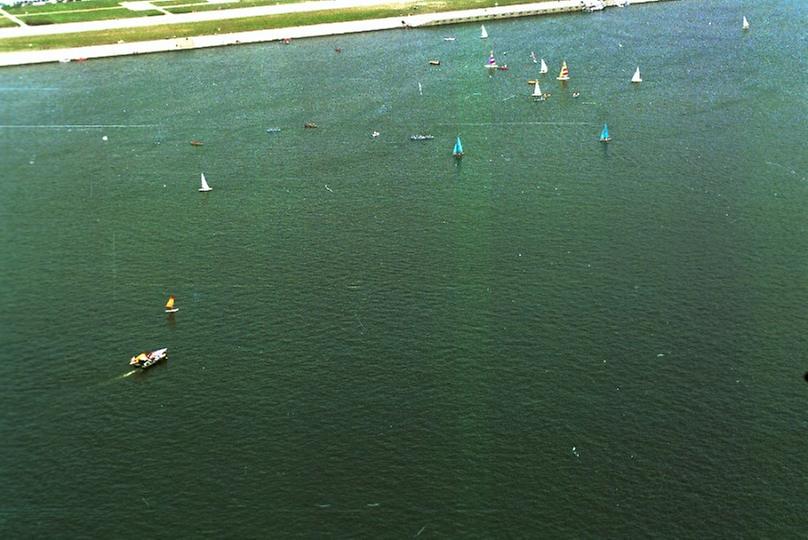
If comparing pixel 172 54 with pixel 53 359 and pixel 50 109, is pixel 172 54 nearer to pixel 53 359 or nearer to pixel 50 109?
pixel 50 109

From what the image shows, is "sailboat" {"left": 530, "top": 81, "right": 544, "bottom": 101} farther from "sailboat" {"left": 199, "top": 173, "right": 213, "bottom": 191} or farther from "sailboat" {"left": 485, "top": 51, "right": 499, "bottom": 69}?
"sailboat" {"left": 199, "top": 173, "right": 213, "bottom": 191}

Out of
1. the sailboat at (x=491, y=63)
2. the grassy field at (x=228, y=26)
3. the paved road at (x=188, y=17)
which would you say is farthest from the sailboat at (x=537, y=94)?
the paved road at (x=188, y=17)

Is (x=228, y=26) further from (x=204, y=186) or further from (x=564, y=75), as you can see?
(x=204, y=186)

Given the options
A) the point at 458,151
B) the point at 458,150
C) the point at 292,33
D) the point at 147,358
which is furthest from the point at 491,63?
the point at 147,358

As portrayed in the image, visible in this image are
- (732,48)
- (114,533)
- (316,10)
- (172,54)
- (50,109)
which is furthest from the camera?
(316,10)

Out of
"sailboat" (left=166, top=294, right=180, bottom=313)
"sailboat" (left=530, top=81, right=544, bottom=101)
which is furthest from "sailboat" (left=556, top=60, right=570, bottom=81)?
"sailboat" (left=166, top=294, right=180, bottom=313)

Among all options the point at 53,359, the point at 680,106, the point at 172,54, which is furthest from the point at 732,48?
the point at 53,359

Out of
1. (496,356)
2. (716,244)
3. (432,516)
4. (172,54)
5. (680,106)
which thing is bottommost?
(432,516)

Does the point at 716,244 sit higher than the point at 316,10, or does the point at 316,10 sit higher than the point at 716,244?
the point at 316,10
